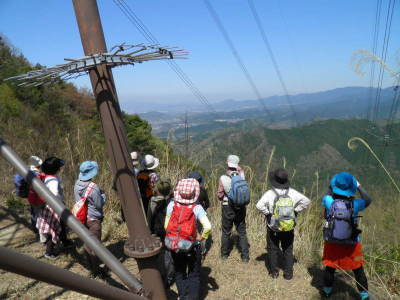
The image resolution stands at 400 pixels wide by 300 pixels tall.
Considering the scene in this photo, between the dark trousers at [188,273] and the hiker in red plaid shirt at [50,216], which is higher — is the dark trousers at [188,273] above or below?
below

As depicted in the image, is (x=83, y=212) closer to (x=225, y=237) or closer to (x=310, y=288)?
(x=225, y=237)

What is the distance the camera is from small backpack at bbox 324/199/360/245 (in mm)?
3002

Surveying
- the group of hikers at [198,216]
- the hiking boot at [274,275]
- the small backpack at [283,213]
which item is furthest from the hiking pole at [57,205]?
the hiking boot at [274,275]

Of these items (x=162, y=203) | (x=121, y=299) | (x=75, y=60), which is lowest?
(x=162, y=203)

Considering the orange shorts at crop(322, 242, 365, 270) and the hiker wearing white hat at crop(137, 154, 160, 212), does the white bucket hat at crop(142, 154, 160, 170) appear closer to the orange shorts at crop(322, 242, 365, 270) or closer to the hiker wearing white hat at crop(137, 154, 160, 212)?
the hiker wearing white hat at crop(137, 154, 160, 212)

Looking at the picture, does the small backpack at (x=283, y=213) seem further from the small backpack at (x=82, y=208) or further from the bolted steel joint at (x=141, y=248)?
the small backpack at (x=82, y=208)

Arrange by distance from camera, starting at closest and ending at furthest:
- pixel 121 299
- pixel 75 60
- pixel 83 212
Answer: pixel 121 299
pixel 75 60
pixel 83 212

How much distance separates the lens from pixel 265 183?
16.5 ft

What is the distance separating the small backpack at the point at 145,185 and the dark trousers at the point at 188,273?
46.7 inches

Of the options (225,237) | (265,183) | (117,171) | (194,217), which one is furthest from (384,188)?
(117,171)

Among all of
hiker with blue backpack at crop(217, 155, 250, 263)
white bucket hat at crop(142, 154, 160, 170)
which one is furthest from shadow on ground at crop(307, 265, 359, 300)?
white bucket hat at crop(142, 154, 160, 170)

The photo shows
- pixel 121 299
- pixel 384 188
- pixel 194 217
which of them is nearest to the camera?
pixel 121 299

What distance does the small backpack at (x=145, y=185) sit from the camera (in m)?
4.14

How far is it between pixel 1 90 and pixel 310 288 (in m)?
12.4
